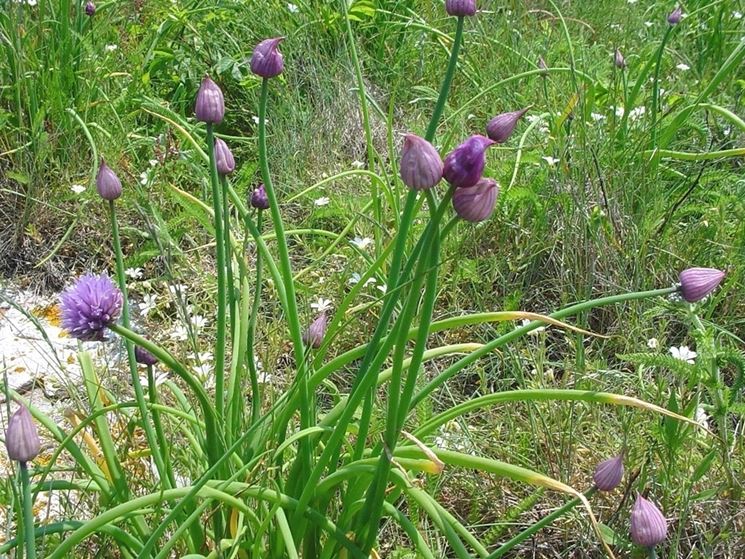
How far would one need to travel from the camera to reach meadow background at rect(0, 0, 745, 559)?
141cm

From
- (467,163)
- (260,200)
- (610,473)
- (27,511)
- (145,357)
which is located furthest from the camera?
(260,200)

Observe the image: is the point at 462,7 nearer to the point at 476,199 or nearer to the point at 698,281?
the point at 476,199

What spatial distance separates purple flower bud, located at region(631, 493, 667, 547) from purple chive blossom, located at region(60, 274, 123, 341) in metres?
0.62

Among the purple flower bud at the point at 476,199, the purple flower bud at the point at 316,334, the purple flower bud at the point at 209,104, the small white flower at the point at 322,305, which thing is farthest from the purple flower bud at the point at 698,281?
the small white flower at the point at 322,305

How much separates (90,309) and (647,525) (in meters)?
0.65

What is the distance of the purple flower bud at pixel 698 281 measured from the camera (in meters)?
0.97

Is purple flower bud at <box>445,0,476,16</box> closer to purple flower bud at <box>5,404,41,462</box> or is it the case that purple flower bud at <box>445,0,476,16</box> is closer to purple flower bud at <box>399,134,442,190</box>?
purple flower bud at <box>399,134,442,190</box>

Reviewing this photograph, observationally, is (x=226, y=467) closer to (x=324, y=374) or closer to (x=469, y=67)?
(x=324, y=374)

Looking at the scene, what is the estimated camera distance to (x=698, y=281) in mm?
969

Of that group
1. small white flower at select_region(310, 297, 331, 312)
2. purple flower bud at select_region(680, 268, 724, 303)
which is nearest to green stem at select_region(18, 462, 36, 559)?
purple flower bud at select_region(680, 268, 724, 303)

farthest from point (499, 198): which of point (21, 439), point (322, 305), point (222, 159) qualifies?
point (21, 439)

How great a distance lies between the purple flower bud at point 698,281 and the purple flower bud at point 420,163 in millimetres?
375

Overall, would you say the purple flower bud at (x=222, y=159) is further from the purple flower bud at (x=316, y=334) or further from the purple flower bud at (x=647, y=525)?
the purple flower bud at (x=647, y=525)

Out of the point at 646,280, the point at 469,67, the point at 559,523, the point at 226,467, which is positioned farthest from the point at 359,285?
the point at 469,67
